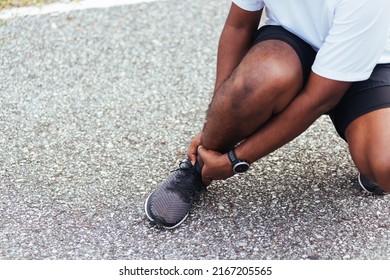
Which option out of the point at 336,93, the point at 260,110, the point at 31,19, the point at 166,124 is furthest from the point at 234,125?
the point at 31,19

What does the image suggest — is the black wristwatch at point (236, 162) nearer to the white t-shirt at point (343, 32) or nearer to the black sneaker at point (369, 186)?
the white t-shirt at point (343, 32)

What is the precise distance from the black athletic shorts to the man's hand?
43 centimetres

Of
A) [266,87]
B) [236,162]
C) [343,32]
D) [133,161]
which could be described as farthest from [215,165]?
[343,32]

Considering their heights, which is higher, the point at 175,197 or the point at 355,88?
the point at 355,88

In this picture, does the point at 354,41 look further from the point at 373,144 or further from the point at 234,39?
the point at 234,39

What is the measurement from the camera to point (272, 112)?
279 cm

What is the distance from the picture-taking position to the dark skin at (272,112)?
2.71m

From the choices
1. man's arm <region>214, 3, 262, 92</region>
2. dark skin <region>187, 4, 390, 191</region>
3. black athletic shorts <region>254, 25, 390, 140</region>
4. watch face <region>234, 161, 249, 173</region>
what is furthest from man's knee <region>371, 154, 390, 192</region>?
man's arm <region>214, 3, 262, 92</region>

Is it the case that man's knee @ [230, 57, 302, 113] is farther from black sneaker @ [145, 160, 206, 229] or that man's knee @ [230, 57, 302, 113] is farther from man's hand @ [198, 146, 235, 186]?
black sneaker @ [145, 160, 206, 229]

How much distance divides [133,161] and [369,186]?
101cm

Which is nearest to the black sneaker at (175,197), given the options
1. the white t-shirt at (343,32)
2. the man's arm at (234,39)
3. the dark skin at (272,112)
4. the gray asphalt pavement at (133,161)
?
the gray asphalt pavement at (133,161)

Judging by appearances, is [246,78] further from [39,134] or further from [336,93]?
[39,134]

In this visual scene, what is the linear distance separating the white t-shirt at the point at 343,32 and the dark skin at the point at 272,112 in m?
0.06

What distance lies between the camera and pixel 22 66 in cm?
410
